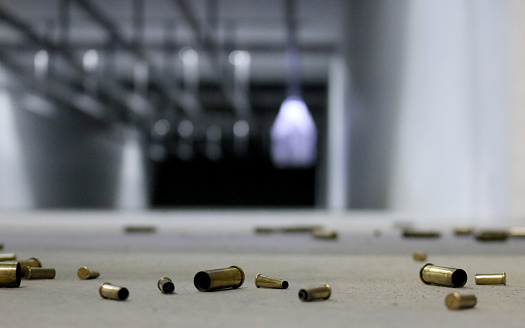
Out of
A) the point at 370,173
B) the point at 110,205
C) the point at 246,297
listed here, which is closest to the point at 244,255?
the point at 246,297

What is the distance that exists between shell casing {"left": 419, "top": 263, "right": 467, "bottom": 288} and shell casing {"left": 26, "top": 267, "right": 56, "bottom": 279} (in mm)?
851

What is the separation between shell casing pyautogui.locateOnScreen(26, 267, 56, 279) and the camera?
4.34 feet

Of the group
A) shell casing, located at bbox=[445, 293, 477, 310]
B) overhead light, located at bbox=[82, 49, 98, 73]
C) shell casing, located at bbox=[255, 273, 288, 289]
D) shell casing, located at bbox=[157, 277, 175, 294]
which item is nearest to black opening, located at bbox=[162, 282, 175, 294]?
shell casing, located at bbox=[157, 277, 175, 294]

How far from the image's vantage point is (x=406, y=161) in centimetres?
668

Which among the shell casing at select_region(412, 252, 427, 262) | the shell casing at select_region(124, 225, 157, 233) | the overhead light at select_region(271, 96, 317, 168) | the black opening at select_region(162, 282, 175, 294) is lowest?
the shell casing at select_region(124, 225, 157, 233)

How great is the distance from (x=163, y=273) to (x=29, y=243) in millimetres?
1217

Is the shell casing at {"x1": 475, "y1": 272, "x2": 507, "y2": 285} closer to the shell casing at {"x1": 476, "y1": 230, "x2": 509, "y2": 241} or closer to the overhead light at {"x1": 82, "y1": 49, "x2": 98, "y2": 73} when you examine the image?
Result: the shell casing at {"x1": 476, "y1": 230, "x2": 509, "y2": 241}

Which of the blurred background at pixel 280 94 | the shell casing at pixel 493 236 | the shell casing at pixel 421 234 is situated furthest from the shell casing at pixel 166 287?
the blurred background at pixel 280 94

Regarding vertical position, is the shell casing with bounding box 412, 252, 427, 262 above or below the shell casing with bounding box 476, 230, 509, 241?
above

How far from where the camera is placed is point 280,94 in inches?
643

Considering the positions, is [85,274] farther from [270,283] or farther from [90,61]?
[90,61]

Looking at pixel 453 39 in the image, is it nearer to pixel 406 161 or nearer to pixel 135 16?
pixel 406 161

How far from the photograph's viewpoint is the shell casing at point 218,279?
1.15m

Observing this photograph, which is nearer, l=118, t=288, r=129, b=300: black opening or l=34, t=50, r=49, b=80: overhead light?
l=118, t=288, r=129, b=300: black opening
